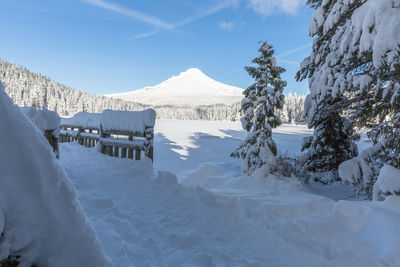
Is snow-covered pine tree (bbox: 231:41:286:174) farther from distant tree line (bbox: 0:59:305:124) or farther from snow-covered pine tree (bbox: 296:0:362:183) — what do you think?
distant tree line (bbox: 0:59:305:124)

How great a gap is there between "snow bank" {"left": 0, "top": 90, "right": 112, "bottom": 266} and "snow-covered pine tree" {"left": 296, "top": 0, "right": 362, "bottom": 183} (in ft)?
14.4

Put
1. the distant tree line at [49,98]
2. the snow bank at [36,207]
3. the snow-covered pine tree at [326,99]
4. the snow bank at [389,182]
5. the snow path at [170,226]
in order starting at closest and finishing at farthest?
the snow bank at [36,207] < the snow path at [170,226] < the snow bank at [389,182] < the snow-covered pine tree at [326,99] < the distant tree line at [49,98]

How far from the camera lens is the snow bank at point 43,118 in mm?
4809

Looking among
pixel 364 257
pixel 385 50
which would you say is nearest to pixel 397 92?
pixel 385 50

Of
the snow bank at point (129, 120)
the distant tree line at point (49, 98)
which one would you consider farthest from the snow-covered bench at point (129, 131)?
the distant tree line at point (49, 98)

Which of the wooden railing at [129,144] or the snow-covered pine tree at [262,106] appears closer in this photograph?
the wooden railing at [129,144]

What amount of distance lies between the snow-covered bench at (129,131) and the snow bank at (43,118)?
1.75 meters

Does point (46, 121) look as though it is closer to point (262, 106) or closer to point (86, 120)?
point (86, 120)

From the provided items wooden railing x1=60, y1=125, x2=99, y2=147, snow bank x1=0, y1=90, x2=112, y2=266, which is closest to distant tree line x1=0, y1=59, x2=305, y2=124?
wooden railing x1=60, y1=125, x2=99, y2=147

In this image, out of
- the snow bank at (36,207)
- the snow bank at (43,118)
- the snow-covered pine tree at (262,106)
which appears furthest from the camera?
the snow-covered pine tree at (262,106)

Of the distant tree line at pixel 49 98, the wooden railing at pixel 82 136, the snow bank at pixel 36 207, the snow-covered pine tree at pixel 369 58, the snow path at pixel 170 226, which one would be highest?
the distant tree line at pixel 49 98

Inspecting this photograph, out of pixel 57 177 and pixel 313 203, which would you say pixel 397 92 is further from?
pixel 57 177

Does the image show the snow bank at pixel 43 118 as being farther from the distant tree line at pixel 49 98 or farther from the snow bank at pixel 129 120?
the distant tree line at pixel 49 98

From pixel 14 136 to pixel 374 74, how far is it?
5.30 meters
